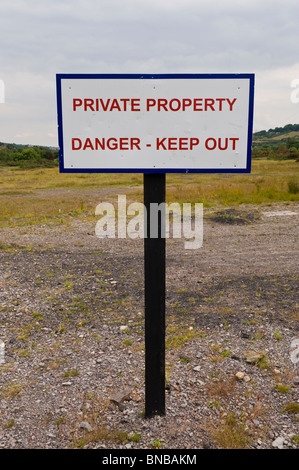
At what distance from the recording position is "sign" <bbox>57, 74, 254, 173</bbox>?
2660 mm

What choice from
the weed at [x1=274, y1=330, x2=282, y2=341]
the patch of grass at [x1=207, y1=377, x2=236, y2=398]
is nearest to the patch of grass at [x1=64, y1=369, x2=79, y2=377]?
→ the patch of grass at [x1=207, y1=377, x2=236, y2=398]

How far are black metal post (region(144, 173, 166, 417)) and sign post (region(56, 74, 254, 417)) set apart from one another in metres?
0.02

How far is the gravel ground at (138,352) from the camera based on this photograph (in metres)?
3.08

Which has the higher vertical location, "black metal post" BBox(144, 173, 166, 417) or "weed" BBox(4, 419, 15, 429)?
"black metal post" BBox(144, 173, 166, 417)

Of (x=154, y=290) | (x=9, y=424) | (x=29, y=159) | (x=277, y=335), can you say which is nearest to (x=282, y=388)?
(x=277, y=335)

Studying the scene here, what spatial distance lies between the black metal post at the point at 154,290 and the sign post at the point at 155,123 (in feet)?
0.08

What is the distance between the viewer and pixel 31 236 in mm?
10391

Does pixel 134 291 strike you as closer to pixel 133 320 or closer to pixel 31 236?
pixel 133 320

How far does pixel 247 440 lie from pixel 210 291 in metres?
3.32

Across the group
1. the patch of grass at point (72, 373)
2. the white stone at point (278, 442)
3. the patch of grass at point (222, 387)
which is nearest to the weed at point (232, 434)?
the white stone at point (278, 442)

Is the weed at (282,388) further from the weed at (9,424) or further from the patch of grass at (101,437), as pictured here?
the weed at (9,424)

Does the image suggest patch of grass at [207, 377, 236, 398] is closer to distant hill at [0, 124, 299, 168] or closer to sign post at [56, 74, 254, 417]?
sign post at [56, 74, 254, 417]

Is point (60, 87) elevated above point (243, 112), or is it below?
above

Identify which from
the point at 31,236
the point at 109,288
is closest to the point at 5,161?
the point at 31,236
